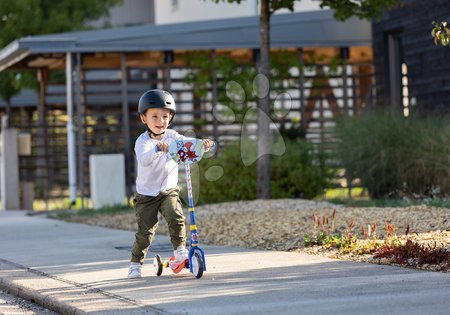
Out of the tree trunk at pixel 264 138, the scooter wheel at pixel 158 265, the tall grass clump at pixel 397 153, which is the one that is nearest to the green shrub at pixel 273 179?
the tall grass clump at pixel 397 153

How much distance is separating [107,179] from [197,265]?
37.6 feet

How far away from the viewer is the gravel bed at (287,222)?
11.8 m

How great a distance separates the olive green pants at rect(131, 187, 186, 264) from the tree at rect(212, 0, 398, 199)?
25.1ft

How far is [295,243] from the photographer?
11617mm

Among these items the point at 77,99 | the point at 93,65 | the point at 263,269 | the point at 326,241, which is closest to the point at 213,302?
the point at 263,269

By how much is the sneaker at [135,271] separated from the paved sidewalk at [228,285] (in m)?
0.07

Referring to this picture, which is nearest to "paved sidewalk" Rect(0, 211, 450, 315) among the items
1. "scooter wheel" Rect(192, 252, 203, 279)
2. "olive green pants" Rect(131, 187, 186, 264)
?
"scooter wheel" Rect(192, 252, 203, 279)

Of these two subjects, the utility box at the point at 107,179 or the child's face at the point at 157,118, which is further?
the utility box at the point at 107,179

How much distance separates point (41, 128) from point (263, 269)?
15.7 metres

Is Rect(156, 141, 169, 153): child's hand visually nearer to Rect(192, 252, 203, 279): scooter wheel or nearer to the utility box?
Rect(192, 252, 203, 279): scooter wheel

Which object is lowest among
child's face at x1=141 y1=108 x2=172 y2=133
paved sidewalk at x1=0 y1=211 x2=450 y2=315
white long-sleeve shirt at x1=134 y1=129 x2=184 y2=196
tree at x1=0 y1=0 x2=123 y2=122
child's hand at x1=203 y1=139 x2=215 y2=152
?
paved sidewalk at x1=0 y1=211 x2=450 y2=315

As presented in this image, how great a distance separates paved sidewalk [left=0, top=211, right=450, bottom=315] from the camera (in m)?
7.47

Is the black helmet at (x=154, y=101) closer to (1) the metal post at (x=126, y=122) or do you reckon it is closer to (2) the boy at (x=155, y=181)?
(2) the boy at (x=155, y=181)

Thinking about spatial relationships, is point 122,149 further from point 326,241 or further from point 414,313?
point 414,313
